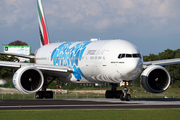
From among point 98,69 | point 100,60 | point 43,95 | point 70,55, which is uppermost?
point 70,55

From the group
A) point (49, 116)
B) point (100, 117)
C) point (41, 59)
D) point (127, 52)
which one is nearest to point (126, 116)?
point (100, 117)

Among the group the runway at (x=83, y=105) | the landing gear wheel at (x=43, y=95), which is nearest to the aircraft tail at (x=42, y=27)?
the landing gear wheel at (x=43, y=95)

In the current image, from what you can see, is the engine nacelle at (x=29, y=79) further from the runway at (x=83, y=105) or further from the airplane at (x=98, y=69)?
the runway at (x=83, y=105)

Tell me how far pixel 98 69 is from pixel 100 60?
0.76 metres

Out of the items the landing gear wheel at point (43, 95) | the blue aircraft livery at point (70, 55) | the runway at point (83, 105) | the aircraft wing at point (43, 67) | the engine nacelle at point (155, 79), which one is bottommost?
the runway at point (83, 105)

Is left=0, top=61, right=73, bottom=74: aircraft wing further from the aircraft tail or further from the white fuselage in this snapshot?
the aircraft tail

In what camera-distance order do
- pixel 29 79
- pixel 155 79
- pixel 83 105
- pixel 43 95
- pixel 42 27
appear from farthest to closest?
pixel 42 27 → pixel 43 95 → pixel 155 79 → pixel 29 79 → pixel 83 105

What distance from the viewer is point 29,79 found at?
94.8 feet

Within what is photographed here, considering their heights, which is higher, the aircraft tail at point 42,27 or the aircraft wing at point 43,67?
the aircraft tail at point 42,27

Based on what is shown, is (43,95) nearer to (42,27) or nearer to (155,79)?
(155,79)

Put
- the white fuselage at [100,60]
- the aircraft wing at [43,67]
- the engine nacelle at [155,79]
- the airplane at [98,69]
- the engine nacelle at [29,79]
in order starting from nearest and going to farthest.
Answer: the white fuselage at [100,60], the airplane at [98,69], the engine nacelle at [29,79], the engine nacelle at [155,79], the aircraft wing at [43,67]

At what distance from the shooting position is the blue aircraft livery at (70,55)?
32531mm

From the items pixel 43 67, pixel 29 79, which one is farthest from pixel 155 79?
pixel 29 79

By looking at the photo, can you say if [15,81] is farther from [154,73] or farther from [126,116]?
[126,116]
